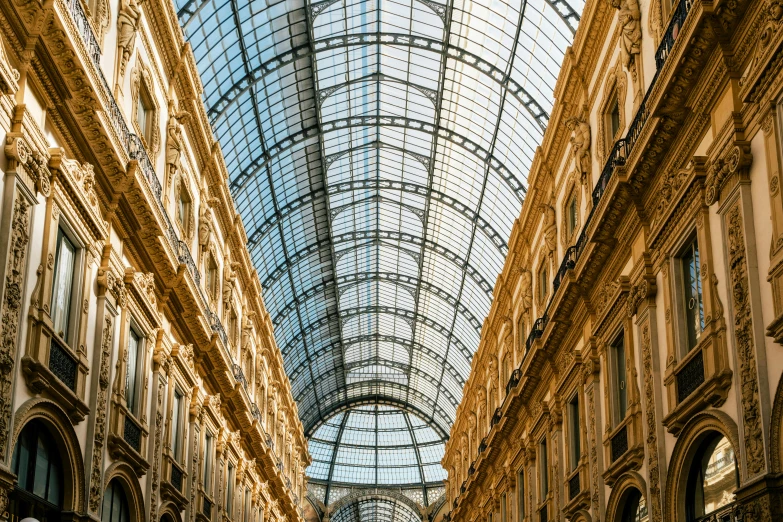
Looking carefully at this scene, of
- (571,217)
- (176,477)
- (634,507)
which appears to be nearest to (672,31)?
(634,507)

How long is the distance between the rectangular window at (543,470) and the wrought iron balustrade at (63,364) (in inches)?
731

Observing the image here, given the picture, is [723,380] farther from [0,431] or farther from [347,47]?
[347,47]

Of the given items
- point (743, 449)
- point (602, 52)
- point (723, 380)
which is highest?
point (602, 52)

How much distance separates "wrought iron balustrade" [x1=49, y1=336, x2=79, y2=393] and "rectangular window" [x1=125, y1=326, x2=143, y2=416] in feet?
15.1

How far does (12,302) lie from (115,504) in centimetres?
875

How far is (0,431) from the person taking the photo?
49.4ft

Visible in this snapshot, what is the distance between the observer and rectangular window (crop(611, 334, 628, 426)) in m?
23.8

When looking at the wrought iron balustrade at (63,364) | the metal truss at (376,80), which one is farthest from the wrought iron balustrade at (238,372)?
the wrought iron balustrade at (63,364)

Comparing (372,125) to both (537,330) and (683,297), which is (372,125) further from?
(683,297)

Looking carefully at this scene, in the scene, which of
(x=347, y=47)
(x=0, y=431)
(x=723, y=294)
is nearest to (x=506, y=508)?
(x=347, y=47)

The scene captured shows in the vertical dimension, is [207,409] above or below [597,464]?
above

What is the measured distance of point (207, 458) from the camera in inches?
1398

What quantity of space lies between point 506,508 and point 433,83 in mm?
18888

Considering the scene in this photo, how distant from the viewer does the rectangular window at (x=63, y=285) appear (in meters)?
18.6
